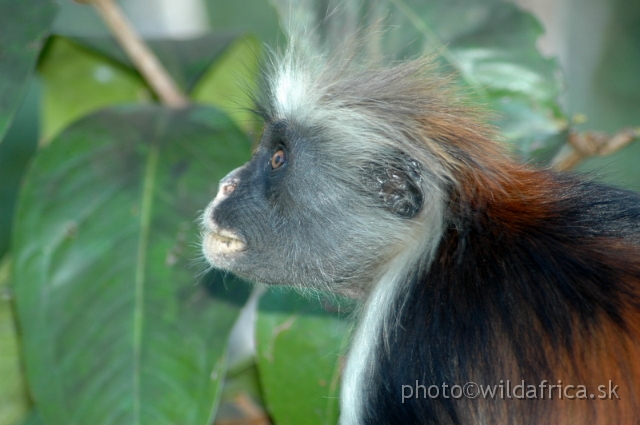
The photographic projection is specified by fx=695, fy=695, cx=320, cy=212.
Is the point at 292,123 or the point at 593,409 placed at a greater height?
the point at 292,123

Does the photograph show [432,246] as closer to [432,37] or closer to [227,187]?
[227,187]

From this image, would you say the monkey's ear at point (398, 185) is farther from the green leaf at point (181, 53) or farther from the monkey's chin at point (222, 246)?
the green leaf at point (181, 53)

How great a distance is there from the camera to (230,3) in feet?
22.8

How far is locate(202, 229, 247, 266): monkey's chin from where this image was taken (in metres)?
1.69

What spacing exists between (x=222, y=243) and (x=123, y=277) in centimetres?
50

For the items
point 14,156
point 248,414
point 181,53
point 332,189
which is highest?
point 181,53

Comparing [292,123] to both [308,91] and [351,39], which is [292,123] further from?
[351,39]

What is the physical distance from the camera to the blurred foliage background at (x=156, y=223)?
6.42 ft

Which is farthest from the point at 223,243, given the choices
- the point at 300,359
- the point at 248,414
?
the point at 248,414

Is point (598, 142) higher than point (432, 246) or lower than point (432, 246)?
higher

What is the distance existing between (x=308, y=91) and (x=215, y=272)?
72cm

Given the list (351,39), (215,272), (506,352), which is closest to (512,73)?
(351,39)

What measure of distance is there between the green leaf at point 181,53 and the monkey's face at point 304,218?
3.69ft

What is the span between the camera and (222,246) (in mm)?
1705
